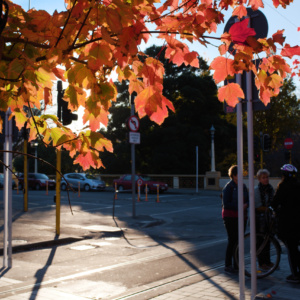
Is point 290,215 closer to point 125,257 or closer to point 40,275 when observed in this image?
point 125,257

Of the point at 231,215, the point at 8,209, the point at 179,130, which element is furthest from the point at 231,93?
the point at 179,130

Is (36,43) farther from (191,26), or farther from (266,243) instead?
(266,243)

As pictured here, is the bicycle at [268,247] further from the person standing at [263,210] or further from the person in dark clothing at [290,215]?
the person in dark clothing at [290,215]

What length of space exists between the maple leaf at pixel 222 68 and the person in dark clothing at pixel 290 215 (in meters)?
3.82

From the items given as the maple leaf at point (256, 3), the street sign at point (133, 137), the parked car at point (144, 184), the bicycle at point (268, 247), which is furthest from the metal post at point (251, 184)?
the parked car at point (144, 184)

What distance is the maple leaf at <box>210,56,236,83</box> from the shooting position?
3.31 meters

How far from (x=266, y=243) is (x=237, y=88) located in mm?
4275

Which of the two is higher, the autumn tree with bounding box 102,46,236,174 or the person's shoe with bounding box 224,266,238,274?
the autumn tree with bounding box 102,46,236,174

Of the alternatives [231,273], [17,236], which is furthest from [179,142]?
[231,273]

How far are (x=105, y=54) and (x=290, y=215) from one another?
448 centimetres

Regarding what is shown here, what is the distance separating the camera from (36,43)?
10.5 feet

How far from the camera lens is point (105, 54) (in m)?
3.19

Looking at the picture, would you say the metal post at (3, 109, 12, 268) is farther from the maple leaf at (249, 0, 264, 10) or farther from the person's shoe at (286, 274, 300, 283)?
the maple leaf at (249, 0, 264, 10)

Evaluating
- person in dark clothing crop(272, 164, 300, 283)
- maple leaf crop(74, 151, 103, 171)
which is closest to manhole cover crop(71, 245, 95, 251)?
person in dark clothing crop(272, 164, 300, 283)
